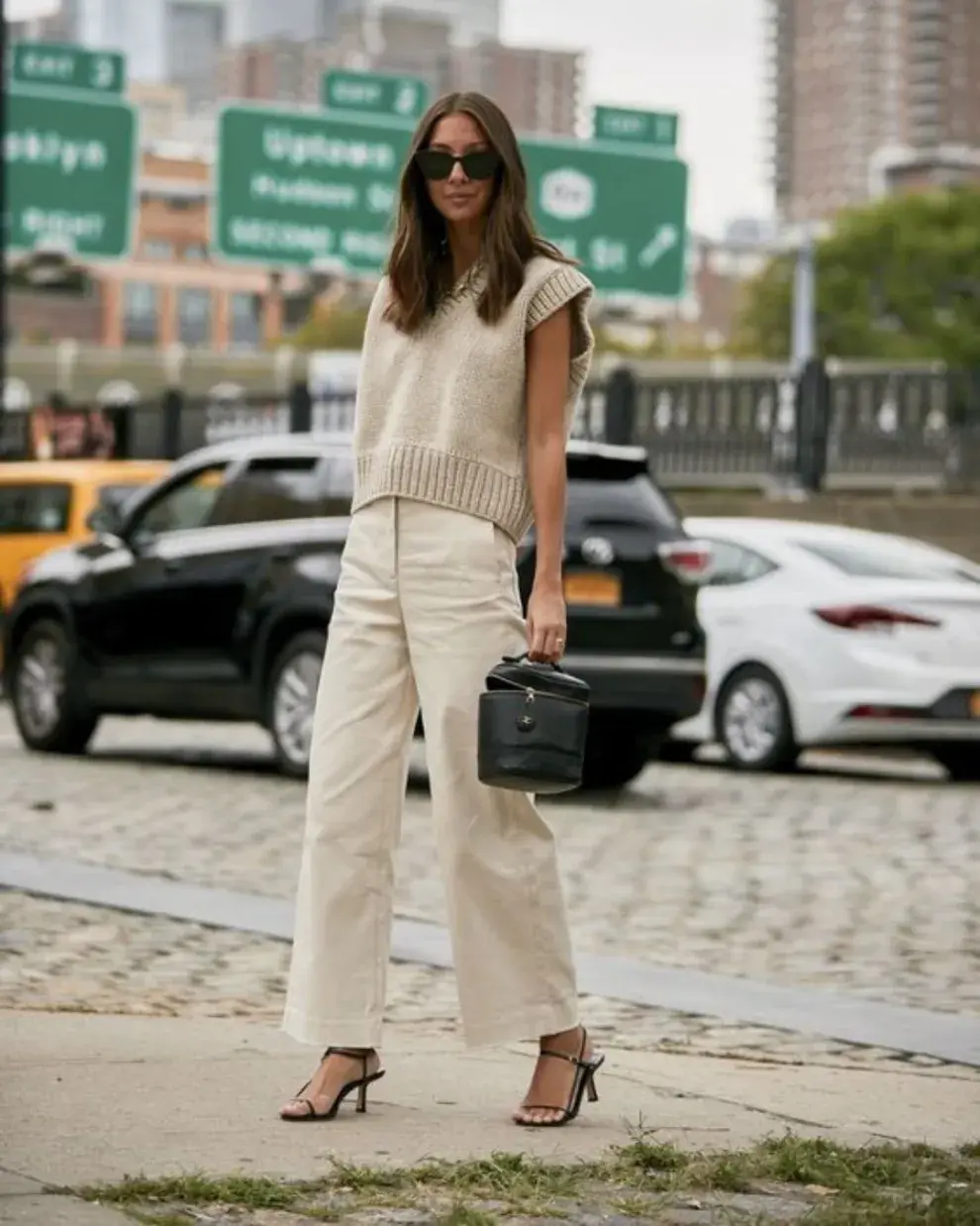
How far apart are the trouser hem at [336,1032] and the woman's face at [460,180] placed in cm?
157

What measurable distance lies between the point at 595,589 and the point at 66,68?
24.3 meters

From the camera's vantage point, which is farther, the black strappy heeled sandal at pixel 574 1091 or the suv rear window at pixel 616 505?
the suv rear window at pixel 616 505

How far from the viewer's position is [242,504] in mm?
15766

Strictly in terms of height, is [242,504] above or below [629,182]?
below

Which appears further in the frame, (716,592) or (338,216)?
(338,216)

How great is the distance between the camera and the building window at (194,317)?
179 metres

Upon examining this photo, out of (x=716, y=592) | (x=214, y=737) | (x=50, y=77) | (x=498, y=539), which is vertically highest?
(x=50, y=77)

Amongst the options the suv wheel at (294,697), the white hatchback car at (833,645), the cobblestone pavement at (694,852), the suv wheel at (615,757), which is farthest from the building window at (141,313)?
the suv wheel at (294,697)

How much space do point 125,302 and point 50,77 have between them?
144453 millimetres

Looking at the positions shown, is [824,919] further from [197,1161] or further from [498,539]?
[197,1161]

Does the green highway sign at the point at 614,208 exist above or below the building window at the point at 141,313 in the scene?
above

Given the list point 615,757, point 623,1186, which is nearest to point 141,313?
point 615,757

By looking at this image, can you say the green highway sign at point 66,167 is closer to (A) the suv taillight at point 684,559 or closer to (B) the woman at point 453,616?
(A) the suv taillight at point 684,559

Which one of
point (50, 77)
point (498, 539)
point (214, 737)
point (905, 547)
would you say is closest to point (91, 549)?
point (214, 737)
